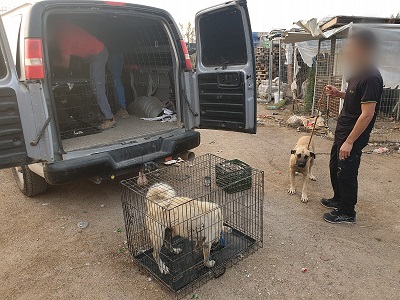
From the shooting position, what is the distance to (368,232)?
3262mm

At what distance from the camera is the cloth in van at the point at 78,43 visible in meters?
4.47

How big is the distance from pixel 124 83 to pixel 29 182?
8.60 ft

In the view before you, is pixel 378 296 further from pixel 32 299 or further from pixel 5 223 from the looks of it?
pixel 5 223

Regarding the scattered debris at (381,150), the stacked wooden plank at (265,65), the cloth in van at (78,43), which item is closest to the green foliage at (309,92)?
the scattered debris at (381,150)

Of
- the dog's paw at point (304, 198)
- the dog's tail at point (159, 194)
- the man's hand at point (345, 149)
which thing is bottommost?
the dog's paw at point (304, 198)

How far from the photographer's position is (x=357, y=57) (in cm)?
314

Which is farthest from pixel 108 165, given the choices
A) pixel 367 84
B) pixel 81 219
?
pixel 367 84

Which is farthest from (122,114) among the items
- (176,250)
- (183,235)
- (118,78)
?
(183,235)

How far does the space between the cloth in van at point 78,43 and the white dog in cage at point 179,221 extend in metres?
2.71

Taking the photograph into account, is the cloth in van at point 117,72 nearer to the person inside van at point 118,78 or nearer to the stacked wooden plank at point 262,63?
the person inside van at point 118,78

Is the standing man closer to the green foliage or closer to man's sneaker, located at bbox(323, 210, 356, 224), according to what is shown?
man's sneaker, located at bbox(323, 210, 356, 224)

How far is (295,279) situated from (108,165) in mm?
1982

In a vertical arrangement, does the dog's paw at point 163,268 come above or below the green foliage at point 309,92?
below

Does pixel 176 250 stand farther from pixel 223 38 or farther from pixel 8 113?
pixel 223 38
